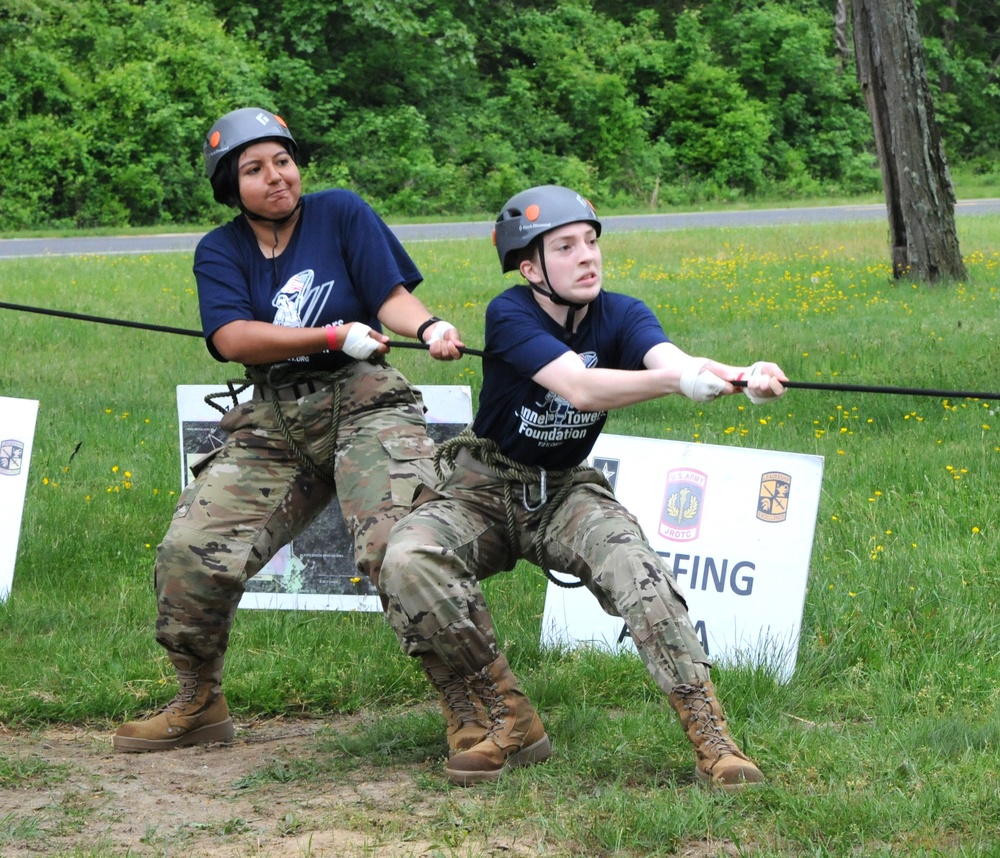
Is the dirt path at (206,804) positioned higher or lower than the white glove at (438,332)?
lower

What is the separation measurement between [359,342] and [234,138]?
88 cm

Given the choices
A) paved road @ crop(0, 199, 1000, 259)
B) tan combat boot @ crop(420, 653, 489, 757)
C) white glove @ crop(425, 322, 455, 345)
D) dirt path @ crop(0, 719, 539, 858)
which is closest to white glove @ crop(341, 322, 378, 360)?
white glove @ crop(425, 322, 455, 345)

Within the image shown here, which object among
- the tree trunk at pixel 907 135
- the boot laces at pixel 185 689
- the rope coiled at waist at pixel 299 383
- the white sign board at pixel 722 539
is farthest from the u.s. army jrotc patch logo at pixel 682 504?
the tree trunk at pixel 907 135

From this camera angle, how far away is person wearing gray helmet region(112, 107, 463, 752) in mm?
4594

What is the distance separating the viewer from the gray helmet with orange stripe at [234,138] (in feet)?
15.8

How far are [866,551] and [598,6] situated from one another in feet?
104

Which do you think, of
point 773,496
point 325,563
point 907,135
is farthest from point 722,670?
point 907,135

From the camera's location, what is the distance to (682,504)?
532cm

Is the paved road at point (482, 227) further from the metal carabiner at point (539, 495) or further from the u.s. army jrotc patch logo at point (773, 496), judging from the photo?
the metal carabiner at point (539, 495)

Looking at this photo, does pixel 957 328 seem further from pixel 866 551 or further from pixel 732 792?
pixel 732 792

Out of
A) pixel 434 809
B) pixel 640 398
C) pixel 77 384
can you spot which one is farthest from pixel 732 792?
pixel 77 384

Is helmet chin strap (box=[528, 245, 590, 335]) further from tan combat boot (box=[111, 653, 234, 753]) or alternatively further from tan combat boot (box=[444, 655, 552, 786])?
tan combat boot (box=[111, 653, 234, 753])

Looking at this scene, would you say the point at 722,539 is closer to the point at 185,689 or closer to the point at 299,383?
the point at 299,383

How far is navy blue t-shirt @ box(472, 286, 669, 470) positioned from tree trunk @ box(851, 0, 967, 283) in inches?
356
